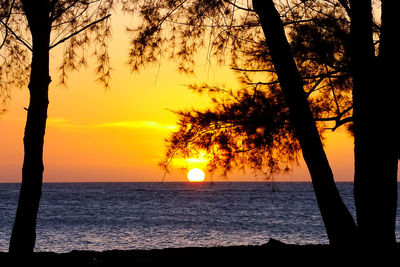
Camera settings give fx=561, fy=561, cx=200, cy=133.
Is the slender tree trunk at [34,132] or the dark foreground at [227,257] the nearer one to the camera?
the dark foreground at [227,257]

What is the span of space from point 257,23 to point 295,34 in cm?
65

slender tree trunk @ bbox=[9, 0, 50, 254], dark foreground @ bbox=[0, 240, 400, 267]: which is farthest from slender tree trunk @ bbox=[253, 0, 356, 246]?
slender tree trunk @ bbox=[9, 0, 50, 254]

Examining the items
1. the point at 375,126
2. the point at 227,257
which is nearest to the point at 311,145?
the point at 375,126

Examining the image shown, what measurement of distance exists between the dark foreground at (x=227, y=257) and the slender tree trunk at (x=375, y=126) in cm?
20

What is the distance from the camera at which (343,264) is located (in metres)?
5.32

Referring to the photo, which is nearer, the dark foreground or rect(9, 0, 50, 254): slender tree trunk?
the dark foreground

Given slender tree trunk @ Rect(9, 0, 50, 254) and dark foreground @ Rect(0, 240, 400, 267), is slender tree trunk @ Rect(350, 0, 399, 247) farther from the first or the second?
slender tree trunk @ Rect(9, 0, 50, 254)

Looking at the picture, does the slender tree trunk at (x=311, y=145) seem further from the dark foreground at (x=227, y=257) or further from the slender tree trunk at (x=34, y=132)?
the slender tree trunk at (x=34, y=132)

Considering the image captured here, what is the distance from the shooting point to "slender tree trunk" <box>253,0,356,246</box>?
5.45 meters

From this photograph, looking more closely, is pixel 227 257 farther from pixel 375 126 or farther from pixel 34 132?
pixel 34 132

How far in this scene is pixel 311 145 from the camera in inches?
213

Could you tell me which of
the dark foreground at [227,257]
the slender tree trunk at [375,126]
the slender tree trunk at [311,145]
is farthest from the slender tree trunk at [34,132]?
the slender tree trunk at [375,126]

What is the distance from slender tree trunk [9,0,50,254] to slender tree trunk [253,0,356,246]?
2438mm

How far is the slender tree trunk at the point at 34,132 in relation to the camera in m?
6.00
